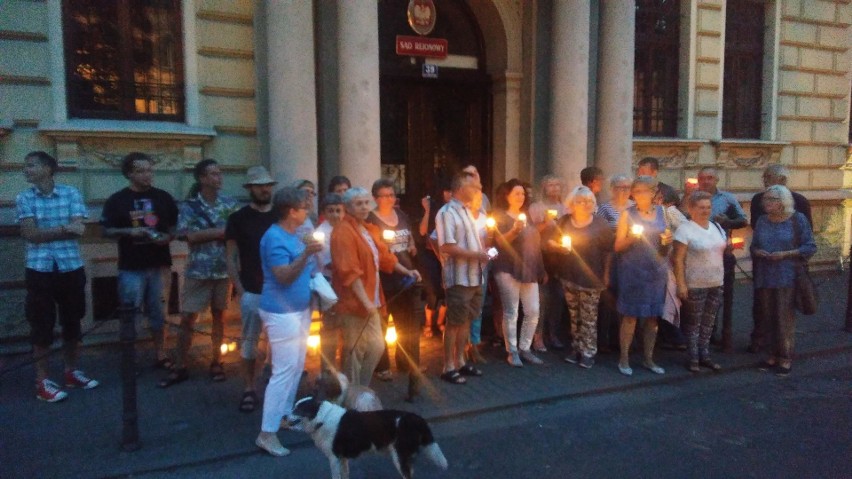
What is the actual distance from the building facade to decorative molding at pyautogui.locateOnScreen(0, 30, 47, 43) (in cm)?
2

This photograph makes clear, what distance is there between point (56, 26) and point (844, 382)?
915 centimetres

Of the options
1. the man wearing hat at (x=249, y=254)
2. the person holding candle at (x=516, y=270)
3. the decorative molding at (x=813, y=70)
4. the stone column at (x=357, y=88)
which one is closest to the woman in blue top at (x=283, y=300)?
the man wearing hat at (x=249, y=254)

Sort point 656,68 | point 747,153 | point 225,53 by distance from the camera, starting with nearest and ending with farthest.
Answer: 1. point 225,53
2. point 656,68
3. point 747,153

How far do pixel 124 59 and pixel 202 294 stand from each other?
3335mm

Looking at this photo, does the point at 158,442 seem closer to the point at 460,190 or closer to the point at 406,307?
the point at 406,307

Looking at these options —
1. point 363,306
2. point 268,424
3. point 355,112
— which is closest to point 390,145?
point 355,112

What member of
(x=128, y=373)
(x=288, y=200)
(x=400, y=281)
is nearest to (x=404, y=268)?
(x=400, y=281)

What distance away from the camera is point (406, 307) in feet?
19.4

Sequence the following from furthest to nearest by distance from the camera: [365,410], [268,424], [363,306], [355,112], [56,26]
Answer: [355,112] < [56,26] < [363,306] < [268,424] < [365,410]

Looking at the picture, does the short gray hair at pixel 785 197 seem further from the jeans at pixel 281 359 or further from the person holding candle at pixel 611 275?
the jeans at pixel 281 359

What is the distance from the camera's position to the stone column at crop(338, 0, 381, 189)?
7.80 metres

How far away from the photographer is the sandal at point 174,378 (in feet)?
19.9

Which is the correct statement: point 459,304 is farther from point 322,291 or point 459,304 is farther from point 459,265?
point 322,291

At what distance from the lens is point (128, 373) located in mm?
4617
